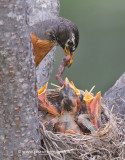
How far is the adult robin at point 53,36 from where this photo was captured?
10.7 feet

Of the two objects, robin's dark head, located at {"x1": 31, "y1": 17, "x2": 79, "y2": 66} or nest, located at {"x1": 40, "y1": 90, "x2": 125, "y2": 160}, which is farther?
robin's dark head, located at {"x1": 31, "y1": 17, "x2": 79, "y2": 66}

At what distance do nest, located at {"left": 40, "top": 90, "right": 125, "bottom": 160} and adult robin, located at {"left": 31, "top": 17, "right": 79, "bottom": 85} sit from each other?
966 millimetres

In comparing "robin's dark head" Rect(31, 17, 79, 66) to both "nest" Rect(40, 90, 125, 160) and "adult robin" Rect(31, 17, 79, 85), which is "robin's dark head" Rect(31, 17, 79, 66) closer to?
"adult robin" Rect(31, 17, 79, 85)

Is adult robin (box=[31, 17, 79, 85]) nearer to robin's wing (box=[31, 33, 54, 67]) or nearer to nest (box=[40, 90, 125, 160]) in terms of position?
robin's wing (box=[31, 33, 54, 67])

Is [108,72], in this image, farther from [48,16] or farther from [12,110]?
[12,110]

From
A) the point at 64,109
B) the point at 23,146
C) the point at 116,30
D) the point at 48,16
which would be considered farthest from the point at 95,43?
the point at 23,146

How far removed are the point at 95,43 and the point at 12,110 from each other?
369 cm

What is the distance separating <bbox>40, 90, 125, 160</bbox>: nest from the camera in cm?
220

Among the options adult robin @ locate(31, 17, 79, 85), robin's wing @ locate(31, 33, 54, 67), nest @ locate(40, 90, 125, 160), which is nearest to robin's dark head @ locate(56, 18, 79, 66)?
adult robin @ locate(31, 17, 79, 85)

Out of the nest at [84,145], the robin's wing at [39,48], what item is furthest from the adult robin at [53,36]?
the nest at [84,145]

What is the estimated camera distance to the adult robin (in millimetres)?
3258

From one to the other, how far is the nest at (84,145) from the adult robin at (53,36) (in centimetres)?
97

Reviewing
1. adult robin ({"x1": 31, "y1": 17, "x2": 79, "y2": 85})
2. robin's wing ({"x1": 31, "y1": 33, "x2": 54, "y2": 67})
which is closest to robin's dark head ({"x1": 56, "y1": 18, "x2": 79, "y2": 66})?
adult robin ({"x1": 31, "y1": 17, "x2": 79, "y2": 85})

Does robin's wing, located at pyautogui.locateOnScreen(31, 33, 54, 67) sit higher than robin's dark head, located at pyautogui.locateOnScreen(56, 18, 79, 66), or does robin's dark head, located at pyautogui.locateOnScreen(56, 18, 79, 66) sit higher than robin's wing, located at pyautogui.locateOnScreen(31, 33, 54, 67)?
robin's dark head, located at pyautogui.locateOnScreen(56, 18, 79, 66)
